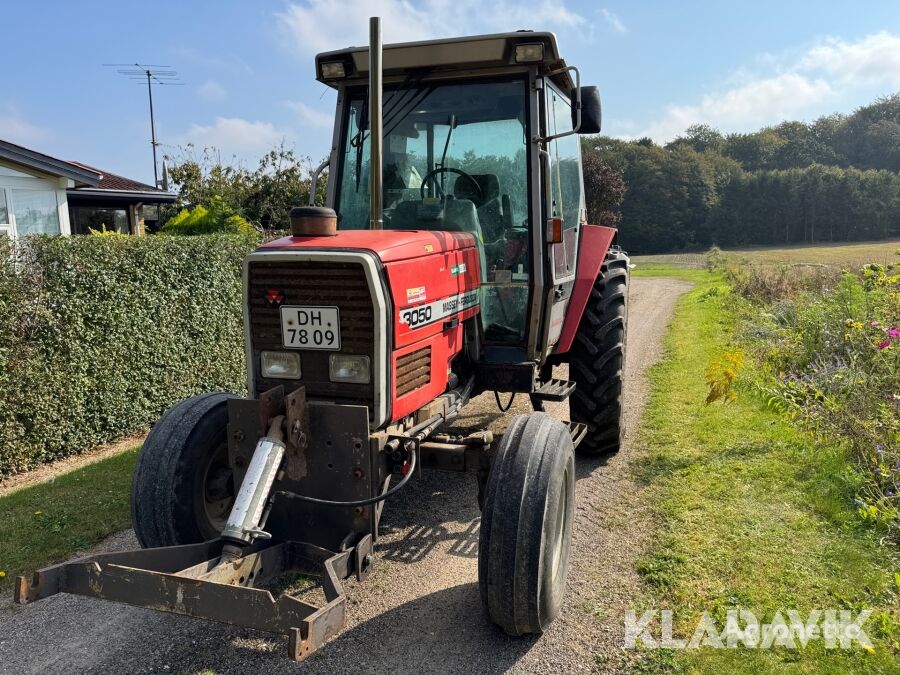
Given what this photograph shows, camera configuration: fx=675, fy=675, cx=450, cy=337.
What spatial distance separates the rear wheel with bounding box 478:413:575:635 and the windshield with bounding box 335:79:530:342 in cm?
142

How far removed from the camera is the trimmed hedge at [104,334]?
5.42m

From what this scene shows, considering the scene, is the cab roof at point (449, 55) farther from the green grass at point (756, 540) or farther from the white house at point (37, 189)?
the white house at point (37, 189)

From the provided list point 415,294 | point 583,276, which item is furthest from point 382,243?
point 583,276

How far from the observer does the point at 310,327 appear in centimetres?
309

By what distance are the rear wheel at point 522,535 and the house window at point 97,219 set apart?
48.4 ft

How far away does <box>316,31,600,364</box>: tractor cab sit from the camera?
4160mm

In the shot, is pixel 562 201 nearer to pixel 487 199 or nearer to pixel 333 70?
pixel 487 199

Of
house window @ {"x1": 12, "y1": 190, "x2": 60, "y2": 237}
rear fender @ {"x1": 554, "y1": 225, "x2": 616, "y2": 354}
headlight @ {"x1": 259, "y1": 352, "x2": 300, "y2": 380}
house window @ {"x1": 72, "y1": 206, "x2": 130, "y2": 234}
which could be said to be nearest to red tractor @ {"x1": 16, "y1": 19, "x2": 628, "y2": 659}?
headlight @ {"x1": 259, "y1": 352, "x2": 300, "y2": 380}

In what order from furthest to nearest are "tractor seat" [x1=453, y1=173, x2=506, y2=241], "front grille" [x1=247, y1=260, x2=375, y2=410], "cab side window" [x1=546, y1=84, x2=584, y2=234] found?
"cab side window" [x1=546, y1=84, x2=584, y2=234], "tractor seat" [x1=453, y1=173, x2=506, y2=241], "front grille" [x1=247, y1=260, x2=375, y2=410]

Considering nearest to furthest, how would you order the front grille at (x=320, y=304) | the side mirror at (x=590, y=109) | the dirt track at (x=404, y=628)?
the dirt track at (x=404, y=628) → the front grille at (x=320, y=304) → the side mirror at (x=590, y=109)

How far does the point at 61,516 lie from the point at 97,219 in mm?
13572

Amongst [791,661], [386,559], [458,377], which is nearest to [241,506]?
[386,559]

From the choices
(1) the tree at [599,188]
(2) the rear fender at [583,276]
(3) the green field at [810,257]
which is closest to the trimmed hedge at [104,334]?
(2) the rear fender at [583,276]

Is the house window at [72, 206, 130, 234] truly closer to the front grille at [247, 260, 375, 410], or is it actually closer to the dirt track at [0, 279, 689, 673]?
the dirt track at [0, 279, 689, 673]
